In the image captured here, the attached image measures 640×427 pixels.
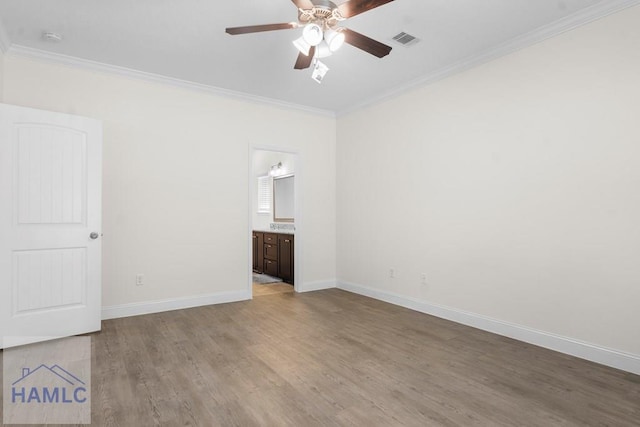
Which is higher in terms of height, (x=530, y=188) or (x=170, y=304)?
(x=530, y=188)

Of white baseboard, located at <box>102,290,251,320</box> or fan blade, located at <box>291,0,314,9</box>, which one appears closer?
fan blade, located at <box>291,0,314,9</box>

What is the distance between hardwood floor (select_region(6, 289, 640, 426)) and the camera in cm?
206

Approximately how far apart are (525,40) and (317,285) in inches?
160

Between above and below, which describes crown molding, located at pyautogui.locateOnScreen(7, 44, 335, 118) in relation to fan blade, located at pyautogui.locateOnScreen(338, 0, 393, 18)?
above

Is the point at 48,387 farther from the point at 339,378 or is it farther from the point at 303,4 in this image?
the point at 303,4

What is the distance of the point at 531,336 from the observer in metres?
3.21

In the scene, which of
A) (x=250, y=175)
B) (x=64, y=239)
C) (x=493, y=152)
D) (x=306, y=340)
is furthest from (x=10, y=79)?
(x=493, y=152)

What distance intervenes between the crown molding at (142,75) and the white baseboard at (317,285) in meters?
2.70

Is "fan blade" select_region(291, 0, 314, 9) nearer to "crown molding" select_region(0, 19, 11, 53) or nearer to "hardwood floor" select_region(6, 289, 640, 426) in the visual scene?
"hardwood floor" select_region(6, 289, 640, 426)

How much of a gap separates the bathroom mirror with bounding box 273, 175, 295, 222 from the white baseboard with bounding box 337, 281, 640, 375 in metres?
2.95

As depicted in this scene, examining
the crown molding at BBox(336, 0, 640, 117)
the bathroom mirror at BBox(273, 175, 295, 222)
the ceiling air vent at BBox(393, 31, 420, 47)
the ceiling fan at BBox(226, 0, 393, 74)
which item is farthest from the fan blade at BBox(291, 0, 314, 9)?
the bathroom mirror at BBox(273, 175, 295, 222)

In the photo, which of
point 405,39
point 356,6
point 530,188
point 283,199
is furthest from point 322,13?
point 283,199

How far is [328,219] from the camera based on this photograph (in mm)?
5688

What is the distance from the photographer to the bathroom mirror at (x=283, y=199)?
6.92 metres
